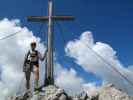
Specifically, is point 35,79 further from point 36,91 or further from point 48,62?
point 48,62

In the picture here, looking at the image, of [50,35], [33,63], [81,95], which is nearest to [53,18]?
[50,35]

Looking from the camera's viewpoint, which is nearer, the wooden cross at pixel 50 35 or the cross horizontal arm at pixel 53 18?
the wooden cross at pixel 50 35

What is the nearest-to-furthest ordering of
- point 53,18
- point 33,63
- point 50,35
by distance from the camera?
point 33,63 < point 50,35 < point 53,18

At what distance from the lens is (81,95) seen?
829 inches

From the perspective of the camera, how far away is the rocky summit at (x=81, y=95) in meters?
20.4

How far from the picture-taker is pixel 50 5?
23.6 meters

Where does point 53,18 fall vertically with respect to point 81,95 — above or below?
above

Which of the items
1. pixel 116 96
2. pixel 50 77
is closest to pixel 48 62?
pixel 50 77

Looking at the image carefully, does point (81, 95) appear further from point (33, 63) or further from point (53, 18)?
point (53, 18)

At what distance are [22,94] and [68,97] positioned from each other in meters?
2.68

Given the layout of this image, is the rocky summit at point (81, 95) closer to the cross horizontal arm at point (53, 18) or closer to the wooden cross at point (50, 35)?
the wooden cross at point (50, 35)

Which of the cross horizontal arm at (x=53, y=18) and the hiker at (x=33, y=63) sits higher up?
the cross horizontal arm at (x=53, y=18)

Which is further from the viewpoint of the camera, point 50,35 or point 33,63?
point 50,35

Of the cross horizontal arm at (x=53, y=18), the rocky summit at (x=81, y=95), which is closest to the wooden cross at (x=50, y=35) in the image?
the cross horizontal arm at (x=53, y=18)
